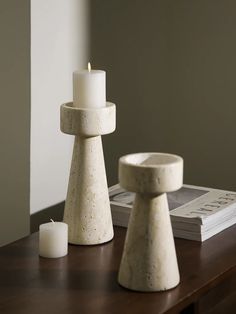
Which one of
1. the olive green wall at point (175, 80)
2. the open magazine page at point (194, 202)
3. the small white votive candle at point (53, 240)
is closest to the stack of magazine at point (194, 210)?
the open magazine page at point (194, 202)

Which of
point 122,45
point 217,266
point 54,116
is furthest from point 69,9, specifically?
point 217,266

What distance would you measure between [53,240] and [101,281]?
117 millimetres

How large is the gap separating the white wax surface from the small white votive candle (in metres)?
0.19

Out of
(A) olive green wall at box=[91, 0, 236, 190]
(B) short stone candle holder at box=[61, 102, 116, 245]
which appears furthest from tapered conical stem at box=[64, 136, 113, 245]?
(A) olive green wall at box=[91, 0, 236, 190]

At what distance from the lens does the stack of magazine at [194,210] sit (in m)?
1.29

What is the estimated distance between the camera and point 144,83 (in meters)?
1.75

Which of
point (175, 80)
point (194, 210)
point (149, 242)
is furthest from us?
point (175, 80)

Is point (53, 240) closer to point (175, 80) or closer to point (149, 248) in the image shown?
point (149, 248)

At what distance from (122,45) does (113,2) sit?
0.09m

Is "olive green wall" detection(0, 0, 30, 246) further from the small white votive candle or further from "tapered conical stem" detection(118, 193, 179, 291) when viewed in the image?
"tapered conical stem" detection(118, 193, 179, 291)

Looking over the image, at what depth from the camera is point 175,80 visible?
1.76m

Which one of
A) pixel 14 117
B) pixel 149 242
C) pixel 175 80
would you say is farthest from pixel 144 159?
pixel 175 80

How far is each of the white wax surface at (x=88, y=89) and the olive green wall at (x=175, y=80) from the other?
0.41 meters

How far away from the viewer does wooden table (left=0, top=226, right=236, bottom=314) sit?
105 cm
